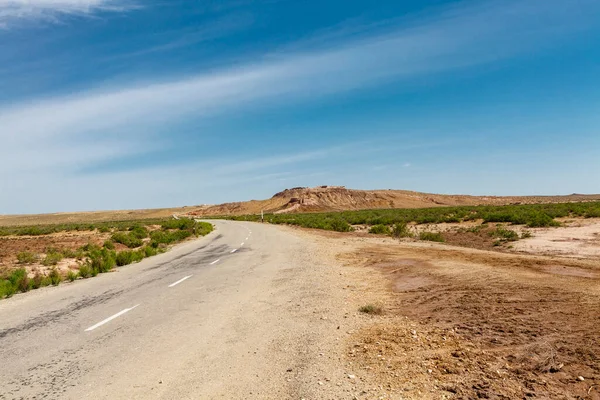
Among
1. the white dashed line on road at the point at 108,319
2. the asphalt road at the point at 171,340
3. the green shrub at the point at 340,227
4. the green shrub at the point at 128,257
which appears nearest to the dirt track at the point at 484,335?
the asphalt road at the point at 171,340

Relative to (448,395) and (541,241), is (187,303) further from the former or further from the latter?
(541,241)

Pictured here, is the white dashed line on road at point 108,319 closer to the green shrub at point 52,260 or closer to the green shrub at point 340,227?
the green shrub at point 52,260

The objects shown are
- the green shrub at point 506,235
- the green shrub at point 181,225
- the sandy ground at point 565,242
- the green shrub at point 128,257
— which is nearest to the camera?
the sandy ground at point 565,242

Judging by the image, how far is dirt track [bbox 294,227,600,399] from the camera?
15.8 feet

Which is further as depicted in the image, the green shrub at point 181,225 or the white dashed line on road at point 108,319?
the green shrub at point 181,225

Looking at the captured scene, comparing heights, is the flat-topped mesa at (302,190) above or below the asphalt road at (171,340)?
above

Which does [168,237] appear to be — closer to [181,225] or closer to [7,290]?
[181,225]

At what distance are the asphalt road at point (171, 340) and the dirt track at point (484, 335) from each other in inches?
33.0

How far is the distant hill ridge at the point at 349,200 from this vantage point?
450 feet

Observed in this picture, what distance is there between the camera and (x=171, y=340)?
7.10m

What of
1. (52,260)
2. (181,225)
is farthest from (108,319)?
(181,225)

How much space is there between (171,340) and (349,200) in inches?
5453

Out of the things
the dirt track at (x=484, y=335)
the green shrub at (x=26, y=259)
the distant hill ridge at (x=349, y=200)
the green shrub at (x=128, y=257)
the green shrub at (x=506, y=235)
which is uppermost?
the distant hill ridge at (x=349, y=200)

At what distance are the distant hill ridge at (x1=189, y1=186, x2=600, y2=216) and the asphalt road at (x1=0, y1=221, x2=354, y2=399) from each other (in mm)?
120089
